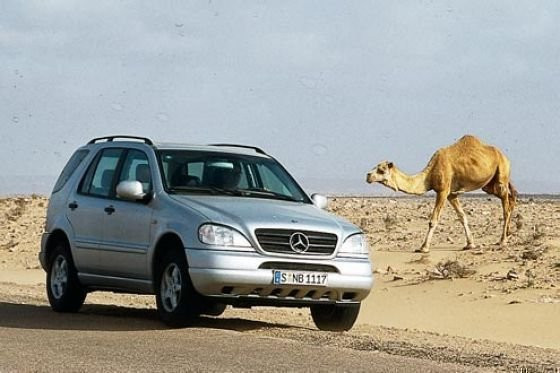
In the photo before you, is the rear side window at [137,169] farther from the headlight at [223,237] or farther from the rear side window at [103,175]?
the headlight at [223,237]

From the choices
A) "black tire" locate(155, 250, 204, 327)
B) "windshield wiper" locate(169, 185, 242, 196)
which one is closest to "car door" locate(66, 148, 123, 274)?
"windshield wiper" locate(169, 185, 242, 196)

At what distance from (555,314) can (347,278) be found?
663 centimetres

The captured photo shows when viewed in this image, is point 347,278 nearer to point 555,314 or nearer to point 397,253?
point 555,314

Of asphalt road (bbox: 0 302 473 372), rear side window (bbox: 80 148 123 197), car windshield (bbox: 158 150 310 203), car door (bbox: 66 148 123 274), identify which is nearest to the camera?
asphalt road (bbox: 0 302 473 372)

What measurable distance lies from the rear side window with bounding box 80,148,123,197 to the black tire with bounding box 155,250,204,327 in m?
1.85

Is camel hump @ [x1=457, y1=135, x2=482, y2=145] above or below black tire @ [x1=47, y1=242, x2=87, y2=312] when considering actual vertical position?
above

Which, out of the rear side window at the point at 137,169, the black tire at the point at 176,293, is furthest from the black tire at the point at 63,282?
the black tire at the point at 176,293

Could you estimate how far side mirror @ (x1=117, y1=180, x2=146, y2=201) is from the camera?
14281 mm

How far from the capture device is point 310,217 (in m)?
13.9

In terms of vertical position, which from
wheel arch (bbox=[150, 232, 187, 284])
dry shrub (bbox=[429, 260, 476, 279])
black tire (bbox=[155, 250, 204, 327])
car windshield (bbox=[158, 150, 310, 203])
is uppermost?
car windshield (bbox=[158, 150, 310, 203])

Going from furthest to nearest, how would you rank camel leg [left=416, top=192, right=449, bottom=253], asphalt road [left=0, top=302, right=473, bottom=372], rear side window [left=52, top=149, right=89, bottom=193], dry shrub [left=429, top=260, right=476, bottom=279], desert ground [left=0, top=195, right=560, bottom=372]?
1. camel leg [left=416, top=192, right=449, bottom=253]
2. dry shrub [left=429, top=260, right=476, bottom=279]
3. rear side window [left=52, top=149, right=89, bottom=193]
4. desert ground [left=0, top=195, right=560, bottom=372]
5. asphalt road [left=0, top=302, right=473, bottom=372]

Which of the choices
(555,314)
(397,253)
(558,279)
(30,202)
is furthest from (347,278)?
(30,202)

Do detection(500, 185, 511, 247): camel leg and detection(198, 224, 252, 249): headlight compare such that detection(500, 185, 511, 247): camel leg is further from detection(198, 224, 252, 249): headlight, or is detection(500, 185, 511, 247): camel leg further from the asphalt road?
detection(198, 224, 252, 249): headlight

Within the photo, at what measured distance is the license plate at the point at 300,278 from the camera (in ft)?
43.2
